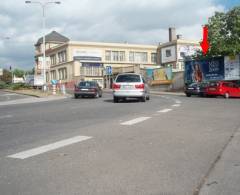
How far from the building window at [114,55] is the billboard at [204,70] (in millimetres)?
44003

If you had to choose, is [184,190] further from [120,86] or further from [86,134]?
[120,86]

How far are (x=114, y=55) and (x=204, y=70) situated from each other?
47792 mm

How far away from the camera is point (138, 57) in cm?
9806

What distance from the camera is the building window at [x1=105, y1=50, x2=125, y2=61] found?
94562mm

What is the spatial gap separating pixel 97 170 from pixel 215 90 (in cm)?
2976

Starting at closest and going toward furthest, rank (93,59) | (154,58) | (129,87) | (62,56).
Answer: (129,87), (93,59), (62,56), (154,58)

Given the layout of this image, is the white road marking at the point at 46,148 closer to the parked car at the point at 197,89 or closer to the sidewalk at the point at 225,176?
the sidewalk at the point at 225,176

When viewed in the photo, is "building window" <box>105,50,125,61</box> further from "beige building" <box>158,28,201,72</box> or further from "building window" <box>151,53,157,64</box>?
"beige building" <box>158,28,201,72</box>

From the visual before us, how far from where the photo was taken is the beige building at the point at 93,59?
88.4 m

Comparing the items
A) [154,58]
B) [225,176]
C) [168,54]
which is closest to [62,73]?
[154,58]

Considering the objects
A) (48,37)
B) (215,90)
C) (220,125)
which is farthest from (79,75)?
(220,125)

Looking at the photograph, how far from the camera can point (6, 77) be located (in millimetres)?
139375

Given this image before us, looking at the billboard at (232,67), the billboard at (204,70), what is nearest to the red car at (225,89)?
the billboard at (232,67)

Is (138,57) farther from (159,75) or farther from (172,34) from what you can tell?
(159,75)
